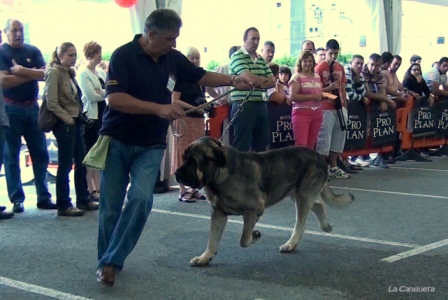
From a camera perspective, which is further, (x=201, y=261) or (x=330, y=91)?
(x=330, y=91)

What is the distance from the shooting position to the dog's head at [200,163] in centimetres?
484

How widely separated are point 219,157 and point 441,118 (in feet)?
31.1

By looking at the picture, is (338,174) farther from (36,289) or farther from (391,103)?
(36,289)

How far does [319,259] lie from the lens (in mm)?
5363

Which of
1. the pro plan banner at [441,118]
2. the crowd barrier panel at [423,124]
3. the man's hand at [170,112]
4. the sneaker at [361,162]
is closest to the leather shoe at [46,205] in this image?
the man's hand at [170,112]

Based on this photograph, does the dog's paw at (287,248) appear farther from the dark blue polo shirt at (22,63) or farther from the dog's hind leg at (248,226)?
the dark blue polo shirt at (22,63)

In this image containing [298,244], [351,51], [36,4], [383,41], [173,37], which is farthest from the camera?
[351,51]

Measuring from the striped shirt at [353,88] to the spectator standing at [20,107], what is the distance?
5258 mm

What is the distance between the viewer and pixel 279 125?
32.6ft

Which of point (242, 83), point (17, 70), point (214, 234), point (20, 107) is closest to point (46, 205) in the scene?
point (20, 107)

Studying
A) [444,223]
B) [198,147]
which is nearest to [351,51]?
[444,223]

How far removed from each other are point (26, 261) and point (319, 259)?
95.5 inches

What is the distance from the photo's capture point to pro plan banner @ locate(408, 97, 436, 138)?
12.5 m

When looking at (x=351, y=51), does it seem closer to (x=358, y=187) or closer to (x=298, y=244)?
(x=358, y=187)
